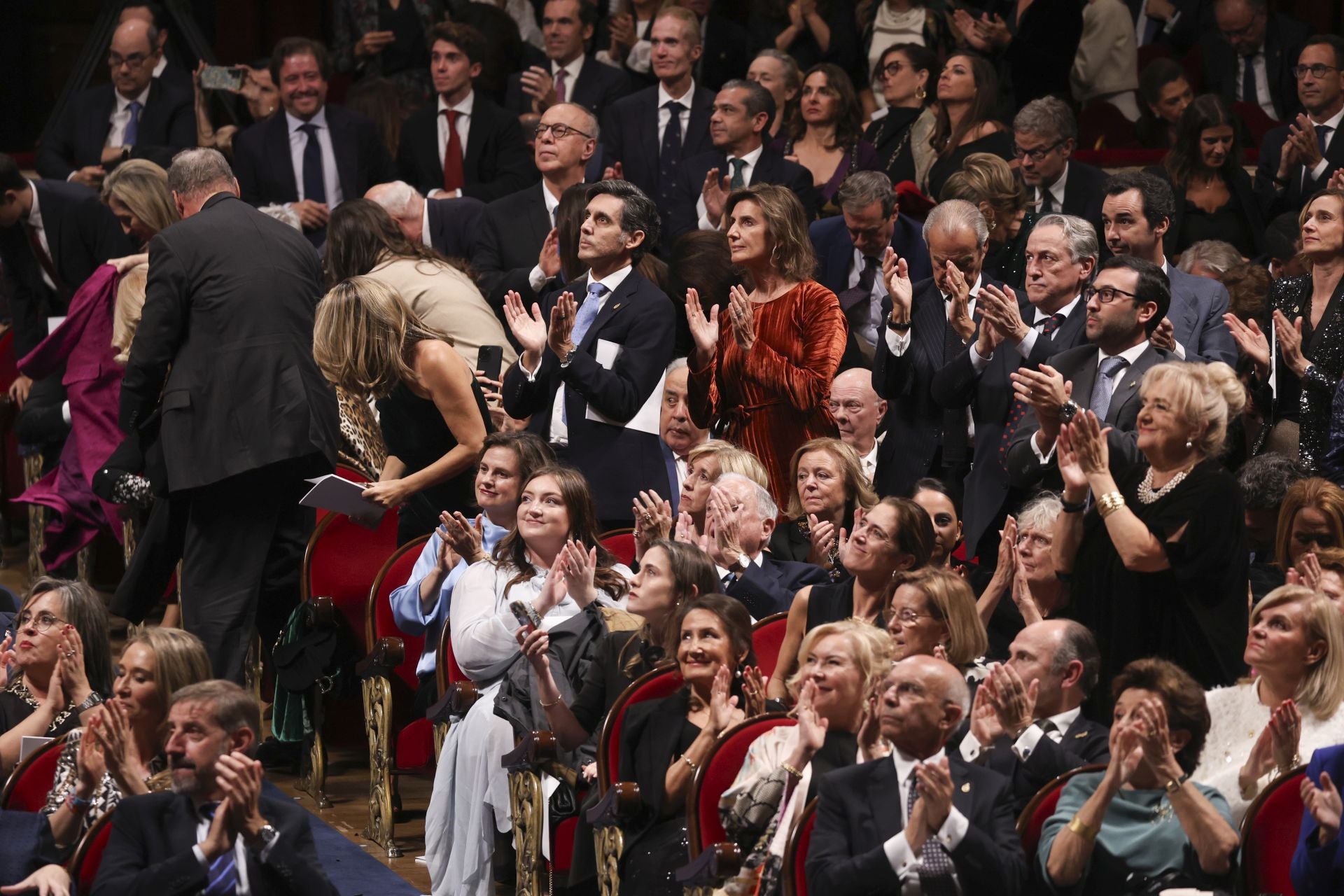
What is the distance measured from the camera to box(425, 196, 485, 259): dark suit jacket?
7430 mm

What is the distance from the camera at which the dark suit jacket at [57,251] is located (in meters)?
7.58

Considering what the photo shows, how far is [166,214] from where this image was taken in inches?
265

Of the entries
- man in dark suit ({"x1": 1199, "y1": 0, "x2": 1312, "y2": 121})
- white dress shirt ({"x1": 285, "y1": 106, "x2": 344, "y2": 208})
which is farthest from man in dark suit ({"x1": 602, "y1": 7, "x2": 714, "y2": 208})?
man in dark suit ({"x1": 1199, "y1": 0, "x2": 1312, "y2": 121})

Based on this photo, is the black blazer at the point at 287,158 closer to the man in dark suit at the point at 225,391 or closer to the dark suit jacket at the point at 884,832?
the man in dark suit at the point at 225,391

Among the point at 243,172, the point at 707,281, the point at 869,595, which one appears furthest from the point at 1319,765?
the point at 243,172

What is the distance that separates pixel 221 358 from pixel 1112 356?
242 cm

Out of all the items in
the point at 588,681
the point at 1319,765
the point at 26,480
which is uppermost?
the point at 1319,765

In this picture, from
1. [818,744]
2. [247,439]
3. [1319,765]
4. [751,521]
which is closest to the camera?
[1319,765]

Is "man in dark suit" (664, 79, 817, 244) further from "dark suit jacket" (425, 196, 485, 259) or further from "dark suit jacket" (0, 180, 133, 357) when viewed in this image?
"dark suit jacket" (0, 180, 133, 357)

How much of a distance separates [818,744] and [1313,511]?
1.84 m

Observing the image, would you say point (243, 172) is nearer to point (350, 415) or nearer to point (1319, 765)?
point (350, 415)

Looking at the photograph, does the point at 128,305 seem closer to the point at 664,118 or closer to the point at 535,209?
the point at 535,209

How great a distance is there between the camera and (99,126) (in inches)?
343

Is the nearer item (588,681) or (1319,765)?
(1319,765)
